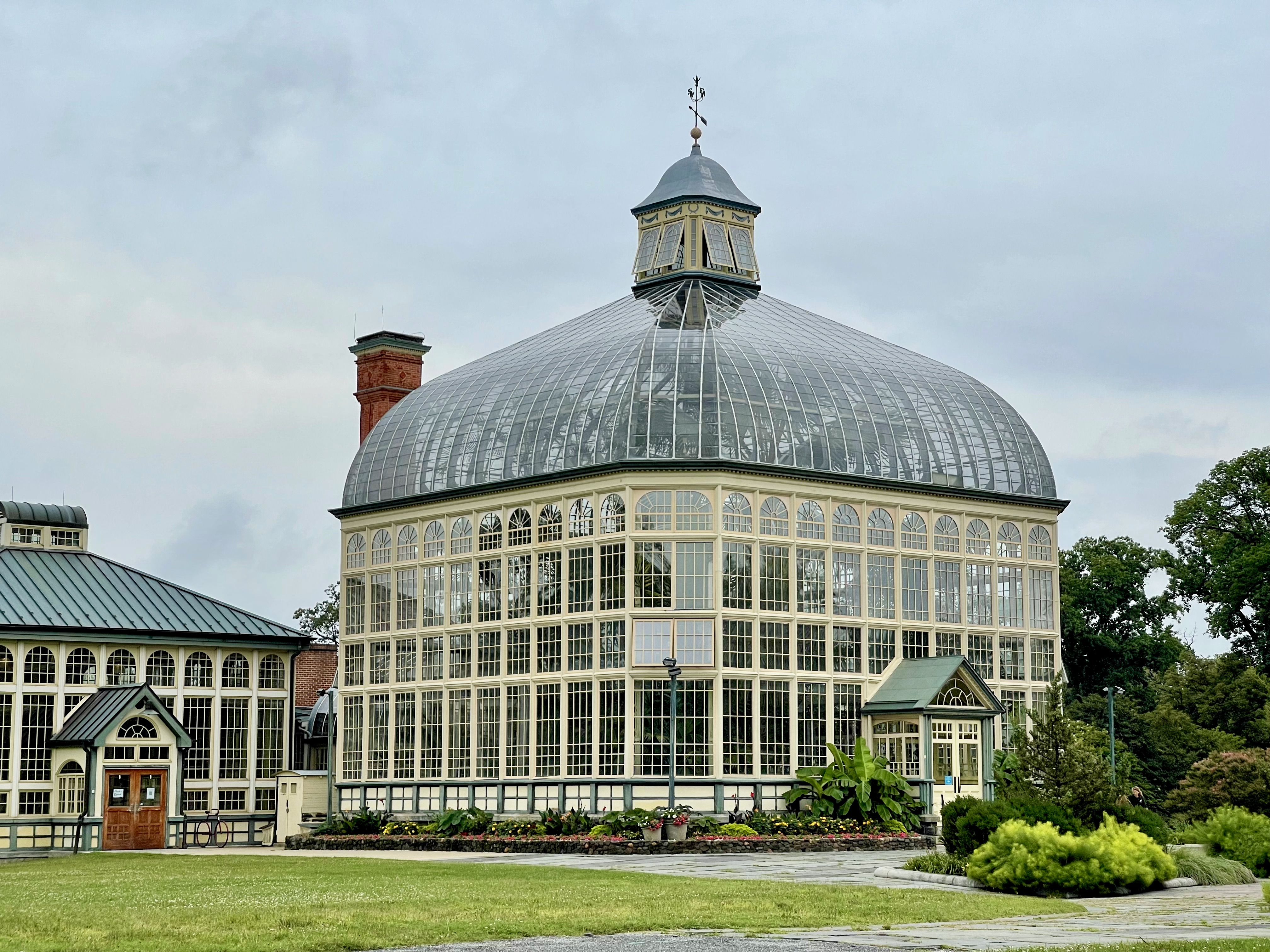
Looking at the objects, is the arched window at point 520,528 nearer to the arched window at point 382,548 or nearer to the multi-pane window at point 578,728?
the multi-pane window at point 578,728

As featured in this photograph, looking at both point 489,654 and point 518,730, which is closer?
point 518,730

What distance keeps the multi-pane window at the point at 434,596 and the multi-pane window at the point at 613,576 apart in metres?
7.32

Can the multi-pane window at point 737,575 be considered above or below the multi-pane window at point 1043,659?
above

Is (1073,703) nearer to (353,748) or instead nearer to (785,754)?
(785,754)

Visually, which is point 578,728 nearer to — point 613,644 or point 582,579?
point 613,644

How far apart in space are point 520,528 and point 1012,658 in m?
16.5

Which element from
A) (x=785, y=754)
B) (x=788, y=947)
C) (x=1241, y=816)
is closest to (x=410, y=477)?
(x=785, y=754)

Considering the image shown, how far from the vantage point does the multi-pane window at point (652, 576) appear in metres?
55.2

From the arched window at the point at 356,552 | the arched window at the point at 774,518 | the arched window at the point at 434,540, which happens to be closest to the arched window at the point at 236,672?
the arched window at the point at 356,552

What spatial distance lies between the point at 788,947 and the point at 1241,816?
58.3 ft

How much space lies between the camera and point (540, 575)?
5819 centimetres

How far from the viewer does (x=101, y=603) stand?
63.6 m

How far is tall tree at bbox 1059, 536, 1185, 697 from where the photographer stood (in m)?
80.4

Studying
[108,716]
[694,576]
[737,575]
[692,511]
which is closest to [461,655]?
[694,576]
